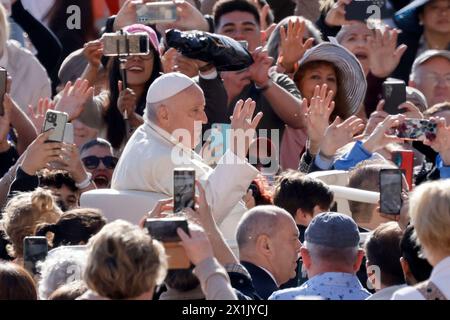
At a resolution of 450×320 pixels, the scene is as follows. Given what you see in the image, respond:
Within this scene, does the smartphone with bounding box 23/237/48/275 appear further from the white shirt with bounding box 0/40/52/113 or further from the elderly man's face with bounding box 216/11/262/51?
the elderly man's face with bounding box 216/11/262/51

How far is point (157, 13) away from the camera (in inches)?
398

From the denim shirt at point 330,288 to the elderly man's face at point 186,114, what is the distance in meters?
1.74

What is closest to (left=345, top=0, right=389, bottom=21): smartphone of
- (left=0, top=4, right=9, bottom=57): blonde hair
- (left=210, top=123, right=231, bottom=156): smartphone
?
(left=210, top=123, right=231, bottom=156): smartphone

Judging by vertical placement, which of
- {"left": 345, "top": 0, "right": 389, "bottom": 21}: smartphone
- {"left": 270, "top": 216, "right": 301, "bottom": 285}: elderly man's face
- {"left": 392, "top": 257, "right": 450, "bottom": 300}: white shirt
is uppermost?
{"left": 345, "top": 0, "right": 389, "bottom": 21}: smartphone

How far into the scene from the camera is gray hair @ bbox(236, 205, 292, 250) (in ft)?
23.1

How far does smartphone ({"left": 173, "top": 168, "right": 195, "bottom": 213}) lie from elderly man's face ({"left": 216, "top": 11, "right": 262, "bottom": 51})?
13.5 ft

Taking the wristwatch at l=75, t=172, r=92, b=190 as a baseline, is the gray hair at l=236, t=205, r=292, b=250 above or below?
above

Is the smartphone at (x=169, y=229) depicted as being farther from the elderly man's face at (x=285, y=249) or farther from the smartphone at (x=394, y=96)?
the smartphone at (x=394, y=96)

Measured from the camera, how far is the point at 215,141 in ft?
28.5

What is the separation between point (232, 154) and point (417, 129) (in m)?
1.38

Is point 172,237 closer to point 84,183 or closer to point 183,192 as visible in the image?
point 183,192

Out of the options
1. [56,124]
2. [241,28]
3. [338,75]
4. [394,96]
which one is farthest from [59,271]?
[241,28]

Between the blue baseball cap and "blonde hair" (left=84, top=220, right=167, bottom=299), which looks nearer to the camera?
"blonde hair" (left=84, top=220, right=167, bottom=299)
